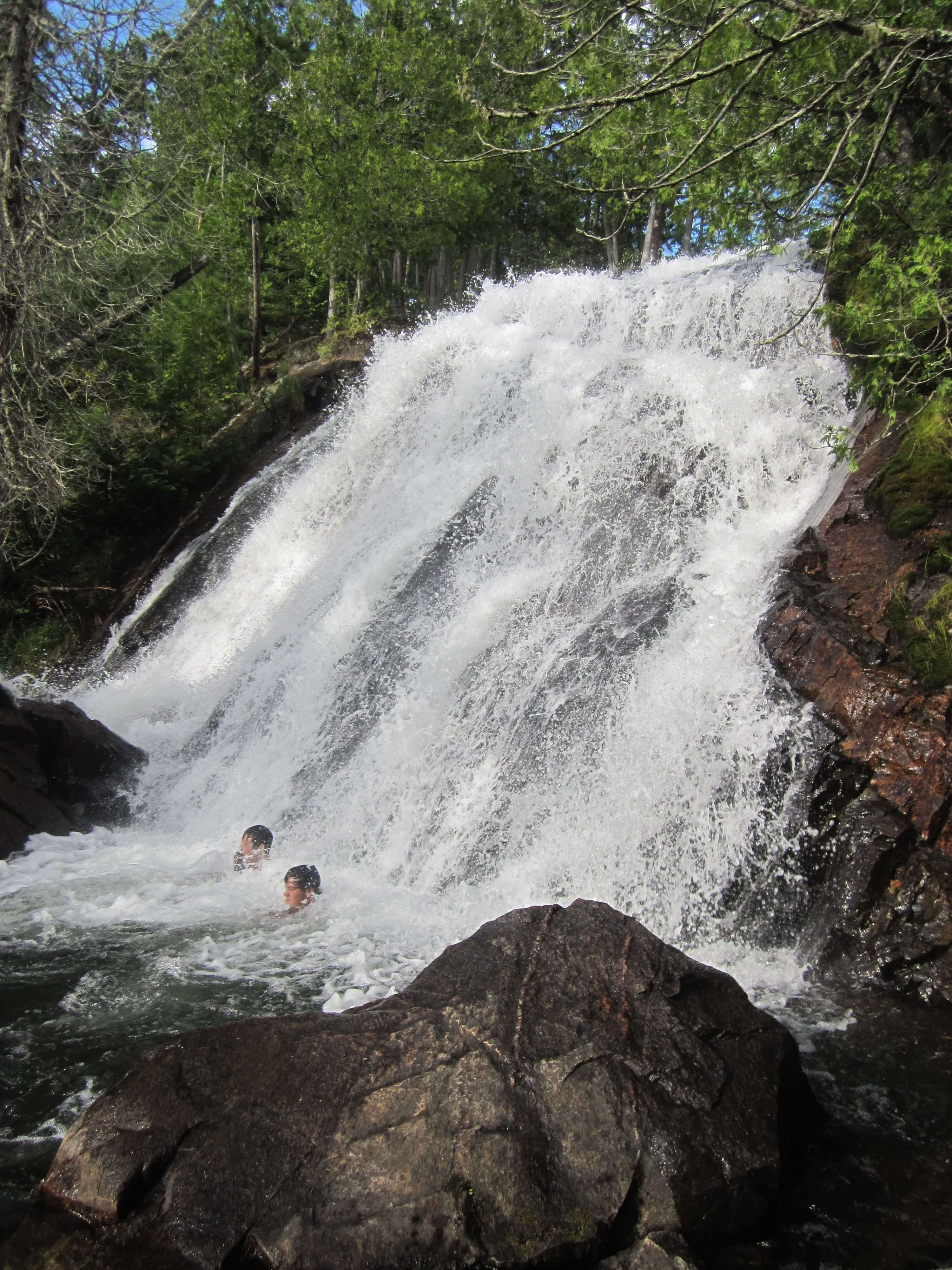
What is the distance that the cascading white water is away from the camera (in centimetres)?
604

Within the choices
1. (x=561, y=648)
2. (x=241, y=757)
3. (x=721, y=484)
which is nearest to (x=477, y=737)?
(x=561, y=648)

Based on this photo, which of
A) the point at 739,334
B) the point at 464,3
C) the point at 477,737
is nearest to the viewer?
the point at 477,737

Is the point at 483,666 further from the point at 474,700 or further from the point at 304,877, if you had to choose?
the point at 304,877

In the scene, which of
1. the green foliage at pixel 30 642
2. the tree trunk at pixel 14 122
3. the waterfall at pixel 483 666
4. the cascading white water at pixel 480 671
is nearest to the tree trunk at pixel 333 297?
the waterfall at pixel 483 666

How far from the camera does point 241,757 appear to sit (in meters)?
9.32

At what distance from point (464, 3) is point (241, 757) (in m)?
24.0

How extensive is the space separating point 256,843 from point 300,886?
1.01 metres

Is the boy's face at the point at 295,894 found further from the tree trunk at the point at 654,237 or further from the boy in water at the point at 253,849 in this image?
the tree trunk at the point at 654,237

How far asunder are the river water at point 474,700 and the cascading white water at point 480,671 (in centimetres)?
3

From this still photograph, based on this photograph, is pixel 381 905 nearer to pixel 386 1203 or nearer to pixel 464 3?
pixel 386 1203

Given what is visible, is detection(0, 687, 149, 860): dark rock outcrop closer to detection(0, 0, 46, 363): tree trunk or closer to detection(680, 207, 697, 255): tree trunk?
detection(0, 0, 46, 363): tree trunk

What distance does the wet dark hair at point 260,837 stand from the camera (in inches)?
284

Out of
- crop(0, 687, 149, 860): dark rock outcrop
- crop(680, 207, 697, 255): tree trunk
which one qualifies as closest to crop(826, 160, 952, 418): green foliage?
crop(0, 687, 149, 860): dark rock outcrop

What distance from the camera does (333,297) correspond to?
70.1 ft
